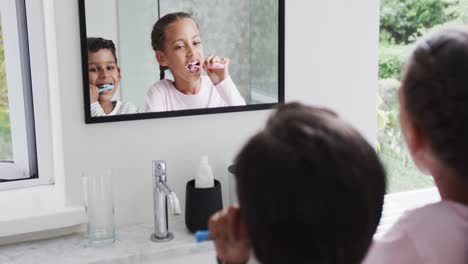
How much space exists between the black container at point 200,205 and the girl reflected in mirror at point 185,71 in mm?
222

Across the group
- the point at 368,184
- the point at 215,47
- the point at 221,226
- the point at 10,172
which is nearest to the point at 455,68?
the point at 368,184

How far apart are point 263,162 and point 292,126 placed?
0.17 feet

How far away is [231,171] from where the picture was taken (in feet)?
4.94

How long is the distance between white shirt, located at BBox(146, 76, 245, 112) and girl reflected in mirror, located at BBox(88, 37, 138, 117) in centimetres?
8

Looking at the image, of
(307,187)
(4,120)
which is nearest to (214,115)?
(4,120)

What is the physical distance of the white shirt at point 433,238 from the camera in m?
0.77

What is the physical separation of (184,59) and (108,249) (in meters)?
0.51

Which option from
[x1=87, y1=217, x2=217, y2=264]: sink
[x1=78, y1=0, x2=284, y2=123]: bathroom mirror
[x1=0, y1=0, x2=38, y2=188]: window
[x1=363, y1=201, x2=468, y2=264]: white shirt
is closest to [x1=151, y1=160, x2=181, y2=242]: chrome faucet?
[x1=87, y1=217, x2=217, y2=264]: sink

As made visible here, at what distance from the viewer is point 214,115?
5.08 feet

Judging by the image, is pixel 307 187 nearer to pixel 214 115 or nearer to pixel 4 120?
pixel 214 115

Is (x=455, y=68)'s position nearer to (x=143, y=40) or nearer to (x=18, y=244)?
(x=143, y=40)

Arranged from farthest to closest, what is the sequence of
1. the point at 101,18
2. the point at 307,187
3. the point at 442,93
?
the point at 101,18 → the point at 442,93 → the point at 307,187

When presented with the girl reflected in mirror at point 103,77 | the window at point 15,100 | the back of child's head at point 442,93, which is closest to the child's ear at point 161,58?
the girl reflected in mirror at point 103,77

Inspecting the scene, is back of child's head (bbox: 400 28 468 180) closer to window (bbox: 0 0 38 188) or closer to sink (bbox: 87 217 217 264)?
sink (bbox: 87 217 217 264)
